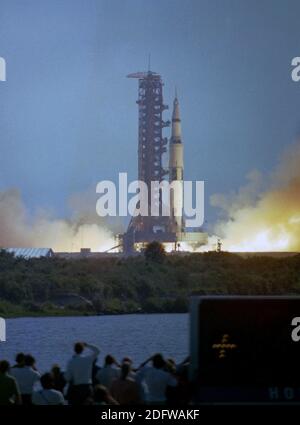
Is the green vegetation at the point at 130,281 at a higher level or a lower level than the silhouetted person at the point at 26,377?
higher

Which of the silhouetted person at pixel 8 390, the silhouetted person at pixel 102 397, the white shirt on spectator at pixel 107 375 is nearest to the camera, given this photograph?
the silhouetted person at pixel 102 397

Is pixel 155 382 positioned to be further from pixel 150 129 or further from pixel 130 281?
pixel 150 129

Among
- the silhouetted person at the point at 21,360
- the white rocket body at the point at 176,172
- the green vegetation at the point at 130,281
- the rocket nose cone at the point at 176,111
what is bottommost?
the silhouetted person at the point at 21,360

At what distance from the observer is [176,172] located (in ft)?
488

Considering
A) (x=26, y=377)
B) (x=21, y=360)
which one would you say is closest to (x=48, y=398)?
(x=26, y=377)

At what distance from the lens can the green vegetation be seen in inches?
3745

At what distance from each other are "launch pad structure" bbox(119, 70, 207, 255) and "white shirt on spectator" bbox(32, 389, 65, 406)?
118346 millimetres

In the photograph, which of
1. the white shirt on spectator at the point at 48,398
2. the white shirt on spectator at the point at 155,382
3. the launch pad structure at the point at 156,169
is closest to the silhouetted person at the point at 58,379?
the white shirt on spectator at the point at 48,398

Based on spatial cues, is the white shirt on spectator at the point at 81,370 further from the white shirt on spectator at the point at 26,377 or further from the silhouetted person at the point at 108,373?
the white shirt on spectator at the point at 26,377

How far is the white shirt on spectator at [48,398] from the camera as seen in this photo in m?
21.9

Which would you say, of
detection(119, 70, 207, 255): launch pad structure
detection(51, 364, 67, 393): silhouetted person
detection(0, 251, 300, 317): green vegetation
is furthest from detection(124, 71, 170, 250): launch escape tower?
detection(51, 364, 67, 393): silhouetted person

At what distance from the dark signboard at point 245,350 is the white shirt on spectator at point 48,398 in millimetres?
2299

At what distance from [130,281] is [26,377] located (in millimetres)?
77886
